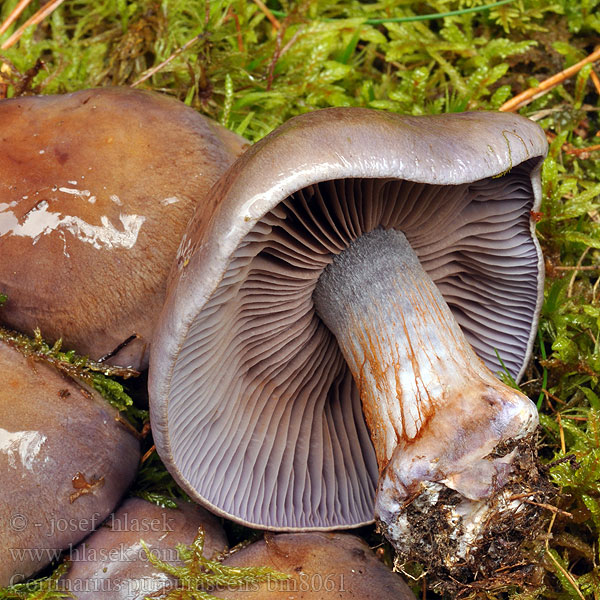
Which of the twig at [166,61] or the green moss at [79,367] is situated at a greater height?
the twig at [166,61]

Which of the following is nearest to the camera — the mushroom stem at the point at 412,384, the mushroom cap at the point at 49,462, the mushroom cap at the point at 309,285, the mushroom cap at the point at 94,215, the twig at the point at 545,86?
the mushroom cap at the point at 309,285

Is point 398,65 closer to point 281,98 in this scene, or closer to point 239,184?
point 281,98

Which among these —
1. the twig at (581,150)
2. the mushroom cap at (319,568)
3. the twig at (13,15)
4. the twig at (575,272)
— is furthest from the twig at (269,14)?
the mushroom cap at (319,568)

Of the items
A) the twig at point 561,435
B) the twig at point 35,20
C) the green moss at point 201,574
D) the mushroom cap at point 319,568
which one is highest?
the twig at point 35,20

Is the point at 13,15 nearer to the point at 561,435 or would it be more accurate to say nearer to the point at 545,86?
the point at 545,86

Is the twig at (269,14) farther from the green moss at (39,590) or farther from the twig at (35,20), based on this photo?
the green moss at (39,590)

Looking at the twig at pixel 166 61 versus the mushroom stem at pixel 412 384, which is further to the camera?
the twig at pixel 166 61

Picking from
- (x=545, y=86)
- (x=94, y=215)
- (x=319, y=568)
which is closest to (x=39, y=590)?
(x=319, y=568)
